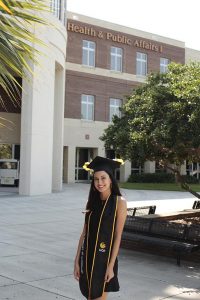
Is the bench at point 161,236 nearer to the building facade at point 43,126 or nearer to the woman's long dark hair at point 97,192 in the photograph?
the woman's long dark hair at point 97,192

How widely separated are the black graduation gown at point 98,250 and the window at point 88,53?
30.0 meters

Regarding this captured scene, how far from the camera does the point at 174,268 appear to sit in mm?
7965

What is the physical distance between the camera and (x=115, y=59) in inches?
1383

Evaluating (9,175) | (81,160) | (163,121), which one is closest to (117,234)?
(163,121)

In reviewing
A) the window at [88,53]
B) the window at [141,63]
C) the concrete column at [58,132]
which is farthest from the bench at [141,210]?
the window at [141,63]

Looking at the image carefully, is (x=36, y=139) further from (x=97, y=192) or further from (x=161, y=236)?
(x=97, y=192)

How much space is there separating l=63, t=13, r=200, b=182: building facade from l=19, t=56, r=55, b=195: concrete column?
9.75 meters

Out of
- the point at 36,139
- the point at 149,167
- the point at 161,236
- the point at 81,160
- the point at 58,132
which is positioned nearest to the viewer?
the point at 161,236

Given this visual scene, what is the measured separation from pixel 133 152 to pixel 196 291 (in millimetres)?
4154

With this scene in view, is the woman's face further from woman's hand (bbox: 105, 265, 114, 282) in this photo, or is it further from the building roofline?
the building roofline

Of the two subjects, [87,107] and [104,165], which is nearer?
[104,165]

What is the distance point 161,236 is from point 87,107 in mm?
25633

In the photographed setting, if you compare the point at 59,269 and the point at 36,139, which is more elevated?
the point at 36,139

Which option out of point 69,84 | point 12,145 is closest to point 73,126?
point 69,84
